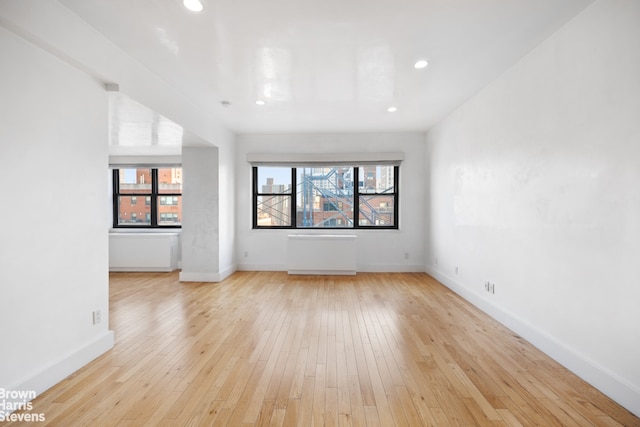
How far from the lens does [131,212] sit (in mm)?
6613

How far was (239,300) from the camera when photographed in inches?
161

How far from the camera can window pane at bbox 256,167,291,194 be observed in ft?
20.3

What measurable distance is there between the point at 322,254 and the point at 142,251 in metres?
3.50

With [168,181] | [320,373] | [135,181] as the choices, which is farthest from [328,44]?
[135,181]

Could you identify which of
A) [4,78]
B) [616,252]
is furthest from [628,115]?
[4,78]

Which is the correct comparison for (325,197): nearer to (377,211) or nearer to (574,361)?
(377,211)

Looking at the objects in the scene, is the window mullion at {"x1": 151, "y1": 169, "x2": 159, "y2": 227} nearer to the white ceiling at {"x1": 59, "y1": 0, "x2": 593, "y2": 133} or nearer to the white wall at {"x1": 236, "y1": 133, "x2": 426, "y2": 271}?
the white wall at {"x1": 236, "y1": 133, "x2": 426, "y2": 271}

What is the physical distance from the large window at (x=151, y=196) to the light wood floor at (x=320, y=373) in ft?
10.1

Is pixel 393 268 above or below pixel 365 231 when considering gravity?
below

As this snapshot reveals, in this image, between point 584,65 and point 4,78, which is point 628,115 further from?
point 4,78

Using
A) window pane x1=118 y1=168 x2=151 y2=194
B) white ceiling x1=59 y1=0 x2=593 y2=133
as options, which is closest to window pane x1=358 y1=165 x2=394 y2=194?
white ceiling x1=59 y1=0 x2=593 y2=133

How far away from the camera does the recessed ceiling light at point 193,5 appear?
2.09m

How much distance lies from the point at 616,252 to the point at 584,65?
1.35 metres

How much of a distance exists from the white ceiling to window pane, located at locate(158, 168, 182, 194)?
119 inches
